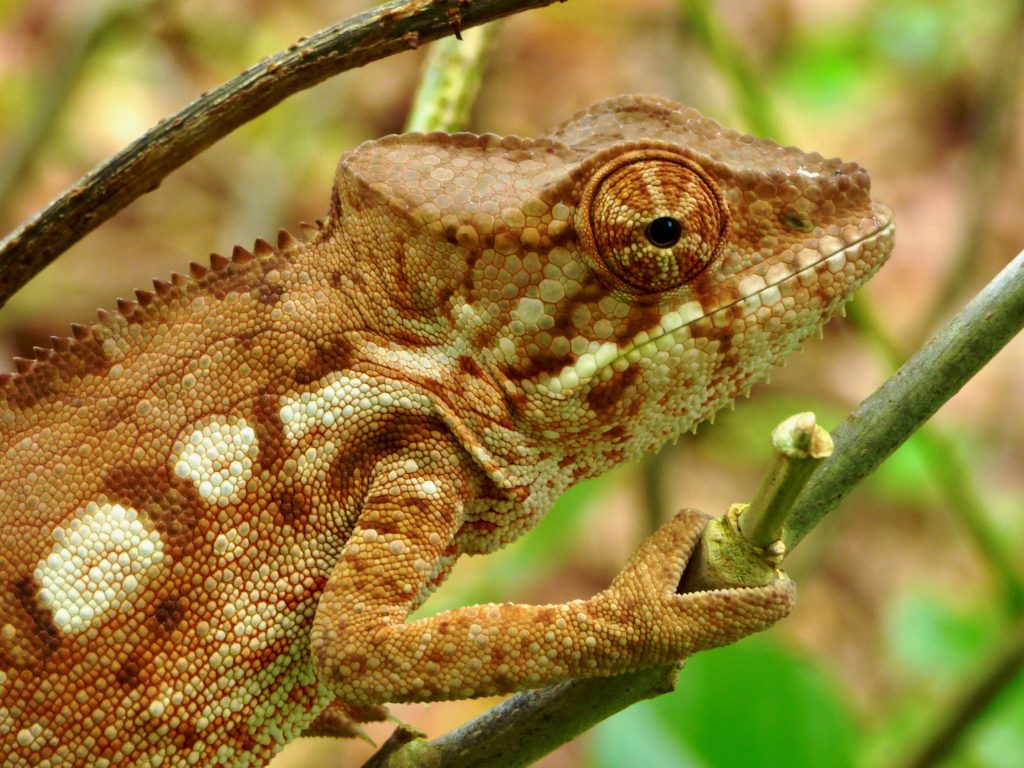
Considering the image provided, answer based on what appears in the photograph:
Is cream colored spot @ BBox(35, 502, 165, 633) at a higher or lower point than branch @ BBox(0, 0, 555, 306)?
lower

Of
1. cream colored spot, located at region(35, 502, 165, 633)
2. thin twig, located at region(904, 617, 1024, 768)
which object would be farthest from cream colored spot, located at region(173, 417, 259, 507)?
thin twig, located at region(904, 617, 1024, 768)

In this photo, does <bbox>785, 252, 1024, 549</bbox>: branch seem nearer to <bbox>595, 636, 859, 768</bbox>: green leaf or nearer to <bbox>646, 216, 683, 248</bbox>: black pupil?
<bbox>646, 216, 683, 248</bbox>: black pupil

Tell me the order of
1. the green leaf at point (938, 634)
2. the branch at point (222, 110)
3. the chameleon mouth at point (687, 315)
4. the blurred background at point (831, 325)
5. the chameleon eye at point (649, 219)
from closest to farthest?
the branch at point (222, 110) → the chameleon eye at point (649, 219) → the chameleon mouth at point (687, 315) → the blurred background at point (831, 325) → the green leaf at point (938, 634)

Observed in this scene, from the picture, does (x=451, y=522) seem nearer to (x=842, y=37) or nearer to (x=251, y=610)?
(x=251, y=610)

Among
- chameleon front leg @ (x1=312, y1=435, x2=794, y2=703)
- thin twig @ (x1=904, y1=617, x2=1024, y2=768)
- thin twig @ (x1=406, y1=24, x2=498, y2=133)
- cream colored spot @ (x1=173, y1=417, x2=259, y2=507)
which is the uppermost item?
thin twig @ (x1=406, y1=24, x2=498, y2=133)

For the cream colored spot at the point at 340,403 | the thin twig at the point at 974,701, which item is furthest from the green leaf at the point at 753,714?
the cream colored spot at the point at 340,403

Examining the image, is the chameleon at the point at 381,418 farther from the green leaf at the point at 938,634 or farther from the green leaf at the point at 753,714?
the green leaf at the point at 938,634

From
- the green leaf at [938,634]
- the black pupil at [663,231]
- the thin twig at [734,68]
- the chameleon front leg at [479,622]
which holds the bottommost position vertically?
the chameleon front leg at [479,622]
